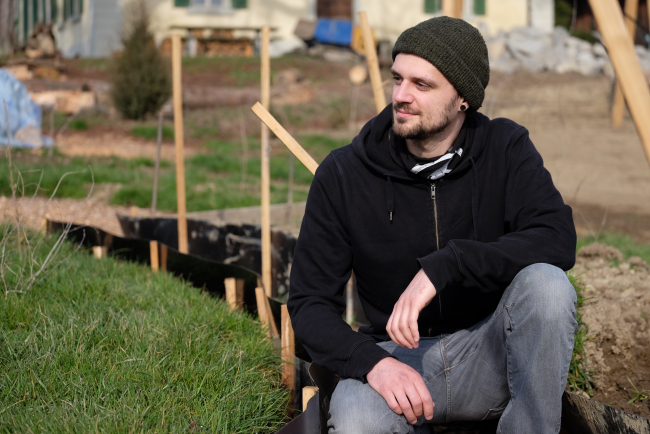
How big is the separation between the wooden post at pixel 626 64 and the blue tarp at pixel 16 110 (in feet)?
25.1

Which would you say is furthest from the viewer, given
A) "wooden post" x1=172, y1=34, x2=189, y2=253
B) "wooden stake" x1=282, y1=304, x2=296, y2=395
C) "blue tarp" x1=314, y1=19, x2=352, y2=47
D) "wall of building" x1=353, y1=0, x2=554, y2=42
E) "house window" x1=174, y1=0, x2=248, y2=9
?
"wall of building" x1=353, y1=0, x2=554, y2=42

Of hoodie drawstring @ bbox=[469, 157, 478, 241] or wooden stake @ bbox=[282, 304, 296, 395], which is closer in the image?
hoodie drawstring @ bbox=[469, 157, 478, 241]

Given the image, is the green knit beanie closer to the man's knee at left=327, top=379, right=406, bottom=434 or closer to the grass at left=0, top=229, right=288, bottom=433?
the man's knee at left=327, top=379, right=406, bottom=434

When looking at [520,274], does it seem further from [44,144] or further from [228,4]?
[228,4]

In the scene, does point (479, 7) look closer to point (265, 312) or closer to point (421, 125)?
point (265, 312)

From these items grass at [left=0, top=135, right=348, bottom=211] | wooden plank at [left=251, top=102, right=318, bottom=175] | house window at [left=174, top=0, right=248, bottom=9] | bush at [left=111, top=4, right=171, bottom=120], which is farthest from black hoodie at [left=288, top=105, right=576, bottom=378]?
house window at [left=174, top=0, right=248, bottom=9]

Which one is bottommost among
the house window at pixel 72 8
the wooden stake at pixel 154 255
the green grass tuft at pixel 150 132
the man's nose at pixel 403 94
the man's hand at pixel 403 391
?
the green grass tuft at pixel 150 132

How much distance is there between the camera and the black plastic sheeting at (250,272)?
6.34 feet

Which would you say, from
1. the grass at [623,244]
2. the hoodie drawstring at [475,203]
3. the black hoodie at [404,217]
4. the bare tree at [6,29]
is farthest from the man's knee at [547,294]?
the bare tree at [6,29]

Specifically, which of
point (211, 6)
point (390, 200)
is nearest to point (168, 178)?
point (390, 200)

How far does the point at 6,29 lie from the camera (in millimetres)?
16859

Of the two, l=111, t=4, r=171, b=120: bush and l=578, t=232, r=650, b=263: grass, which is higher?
l=111, t=4, r=171, b=120: bush

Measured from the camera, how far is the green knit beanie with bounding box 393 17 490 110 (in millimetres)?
2055

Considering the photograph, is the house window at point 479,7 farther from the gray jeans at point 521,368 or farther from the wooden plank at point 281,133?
the gray jeans at point 521,368
